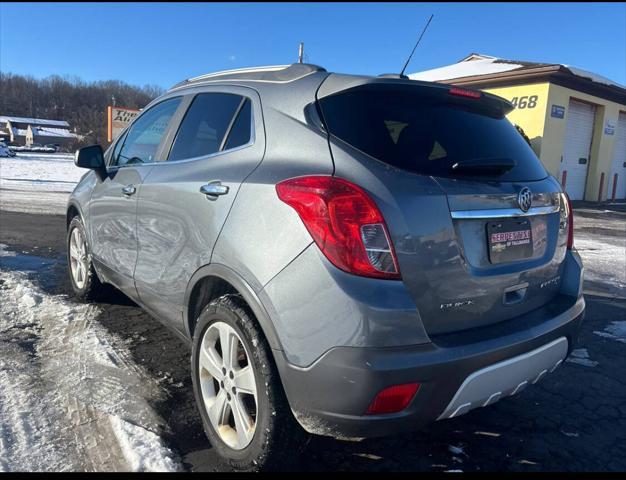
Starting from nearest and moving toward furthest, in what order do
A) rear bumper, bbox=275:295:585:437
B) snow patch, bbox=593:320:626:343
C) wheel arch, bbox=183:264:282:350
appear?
rear bumper, bbox=275:295:585:437 < wheel arch, bbox=183:264:282:350 < snow patch, bbox=593:320:626:343

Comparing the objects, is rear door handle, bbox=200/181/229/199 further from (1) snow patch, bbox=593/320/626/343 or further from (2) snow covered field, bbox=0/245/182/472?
(1) snow patch, bbox=593/320/626/343

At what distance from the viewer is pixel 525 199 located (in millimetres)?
2320

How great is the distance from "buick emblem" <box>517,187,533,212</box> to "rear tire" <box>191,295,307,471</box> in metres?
1.31

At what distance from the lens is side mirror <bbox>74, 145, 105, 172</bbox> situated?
12.6ft

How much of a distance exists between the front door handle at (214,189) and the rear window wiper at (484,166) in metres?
1.06

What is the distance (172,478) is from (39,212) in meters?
10.3

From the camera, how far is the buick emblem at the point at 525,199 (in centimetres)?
229

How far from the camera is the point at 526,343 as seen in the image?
2.16 meters

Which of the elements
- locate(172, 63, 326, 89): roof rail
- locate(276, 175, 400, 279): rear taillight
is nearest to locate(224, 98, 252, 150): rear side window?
locate(172, 63, 326, 89): roof rail

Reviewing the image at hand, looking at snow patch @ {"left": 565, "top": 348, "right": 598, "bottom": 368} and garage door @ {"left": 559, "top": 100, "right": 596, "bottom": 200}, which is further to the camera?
garage door @ {"left": 559, "top": 100, "right": 596, "bottom": 200}

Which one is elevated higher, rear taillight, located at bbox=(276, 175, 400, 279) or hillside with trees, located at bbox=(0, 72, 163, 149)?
hillside with trees, located at bbox=(0, 72, 163, 149)

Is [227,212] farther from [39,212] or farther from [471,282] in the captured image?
[39,212]

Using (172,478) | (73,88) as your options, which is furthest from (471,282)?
(73,88)

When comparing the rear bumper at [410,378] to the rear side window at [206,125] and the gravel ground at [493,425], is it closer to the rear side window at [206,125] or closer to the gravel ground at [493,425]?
the gravel ground at [493,425]
